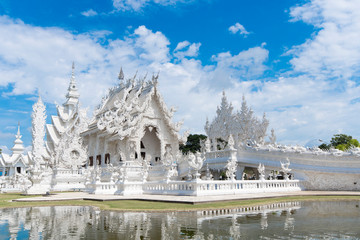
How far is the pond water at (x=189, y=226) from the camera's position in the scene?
5.20 meters

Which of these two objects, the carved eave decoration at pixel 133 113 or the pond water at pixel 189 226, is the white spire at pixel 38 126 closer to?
the carved eave decoration at pixel 133 113

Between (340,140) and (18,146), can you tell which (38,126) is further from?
(340,140)

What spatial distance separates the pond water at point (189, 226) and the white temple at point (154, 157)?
4.20 metres

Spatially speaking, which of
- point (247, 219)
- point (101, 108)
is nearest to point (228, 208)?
point (247, 219)

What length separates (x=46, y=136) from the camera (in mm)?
37688

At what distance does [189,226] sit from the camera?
6.00 metres

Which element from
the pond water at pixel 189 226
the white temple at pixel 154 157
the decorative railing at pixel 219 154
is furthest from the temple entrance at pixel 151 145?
the pond water at pixel 189 226

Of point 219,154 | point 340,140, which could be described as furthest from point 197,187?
point 340,140

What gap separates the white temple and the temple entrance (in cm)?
9

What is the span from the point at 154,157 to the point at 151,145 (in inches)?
46.8

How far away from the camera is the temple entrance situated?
1195 inches

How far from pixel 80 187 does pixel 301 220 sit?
19523 millimetres

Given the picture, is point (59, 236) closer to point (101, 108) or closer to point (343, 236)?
point (343, 236)

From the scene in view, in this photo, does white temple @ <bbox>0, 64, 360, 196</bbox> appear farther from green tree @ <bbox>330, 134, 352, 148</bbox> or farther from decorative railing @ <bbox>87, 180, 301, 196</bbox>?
green tree @ <bbox>330, 134, 352, 148</bbox>
